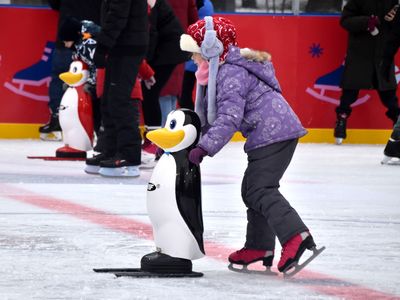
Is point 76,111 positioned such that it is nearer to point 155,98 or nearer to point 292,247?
point 155,98

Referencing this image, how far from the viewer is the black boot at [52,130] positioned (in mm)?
11562

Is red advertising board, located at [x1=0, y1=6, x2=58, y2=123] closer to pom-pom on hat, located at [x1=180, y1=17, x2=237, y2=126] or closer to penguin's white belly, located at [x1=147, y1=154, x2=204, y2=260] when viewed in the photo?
pom-pom on hat, located at [x1=180, y1=17, x2=237, y2=126]

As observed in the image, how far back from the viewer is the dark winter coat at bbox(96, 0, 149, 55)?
8.08m

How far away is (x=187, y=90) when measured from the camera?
11.0 meters

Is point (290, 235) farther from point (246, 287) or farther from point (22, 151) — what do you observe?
point (22, 151)

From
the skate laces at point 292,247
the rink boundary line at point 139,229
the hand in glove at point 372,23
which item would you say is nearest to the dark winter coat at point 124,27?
the rink boundary line at point 139,229

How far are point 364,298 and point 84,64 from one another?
547cm

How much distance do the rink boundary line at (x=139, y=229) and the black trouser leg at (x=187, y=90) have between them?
3.21 meters

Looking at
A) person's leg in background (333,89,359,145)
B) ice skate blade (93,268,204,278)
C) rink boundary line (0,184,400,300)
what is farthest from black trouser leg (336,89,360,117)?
ice skate blade (93,268,204,278)

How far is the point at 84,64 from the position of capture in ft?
31.4

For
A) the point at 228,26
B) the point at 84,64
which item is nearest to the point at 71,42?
the point at 84,64

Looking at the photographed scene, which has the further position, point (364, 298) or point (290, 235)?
point (290, 235)

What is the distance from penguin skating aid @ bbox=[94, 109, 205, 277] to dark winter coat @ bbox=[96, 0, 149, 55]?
324cm

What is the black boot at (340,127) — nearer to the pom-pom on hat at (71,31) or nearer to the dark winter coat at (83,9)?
the dark winter coat at (83,9)
